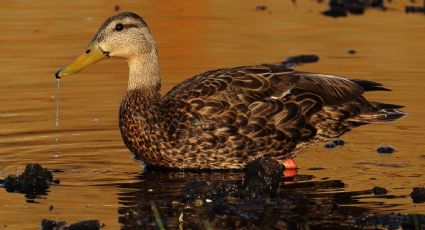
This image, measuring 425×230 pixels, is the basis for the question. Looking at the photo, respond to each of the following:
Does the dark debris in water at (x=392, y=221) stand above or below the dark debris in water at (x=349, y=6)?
below

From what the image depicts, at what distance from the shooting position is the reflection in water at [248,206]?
10945 millimetres

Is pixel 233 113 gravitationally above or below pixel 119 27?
below

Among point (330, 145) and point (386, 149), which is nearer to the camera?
point (386, 149)

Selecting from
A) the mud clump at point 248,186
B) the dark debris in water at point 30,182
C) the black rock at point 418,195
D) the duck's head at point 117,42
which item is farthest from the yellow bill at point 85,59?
the black rock at point 418,195

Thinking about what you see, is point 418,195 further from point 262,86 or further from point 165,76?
point 165,76

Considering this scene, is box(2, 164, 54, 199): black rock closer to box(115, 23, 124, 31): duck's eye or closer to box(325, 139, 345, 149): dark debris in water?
box(115, 23, 124, 31): duck's eye

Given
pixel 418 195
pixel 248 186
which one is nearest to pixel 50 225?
pixel 248 186

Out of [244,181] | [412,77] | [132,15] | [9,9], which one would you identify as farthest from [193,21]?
[244,181]

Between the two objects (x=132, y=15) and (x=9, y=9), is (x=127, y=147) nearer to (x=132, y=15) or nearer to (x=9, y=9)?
(x=132, y=15)

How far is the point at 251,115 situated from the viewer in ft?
44.7

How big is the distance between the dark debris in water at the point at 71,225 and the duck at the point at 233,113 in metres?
2.84

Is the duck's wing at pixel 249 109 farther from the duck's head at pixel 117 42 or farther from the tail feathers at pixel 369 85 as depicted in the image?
the duck's head at pixel 117 42

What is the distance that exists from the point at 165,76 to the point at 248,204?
6975 mm

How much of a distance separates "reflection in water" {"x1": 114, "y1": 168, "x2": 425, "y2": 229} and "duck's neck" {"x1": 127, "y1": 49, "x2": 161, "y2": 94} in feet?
5.42
